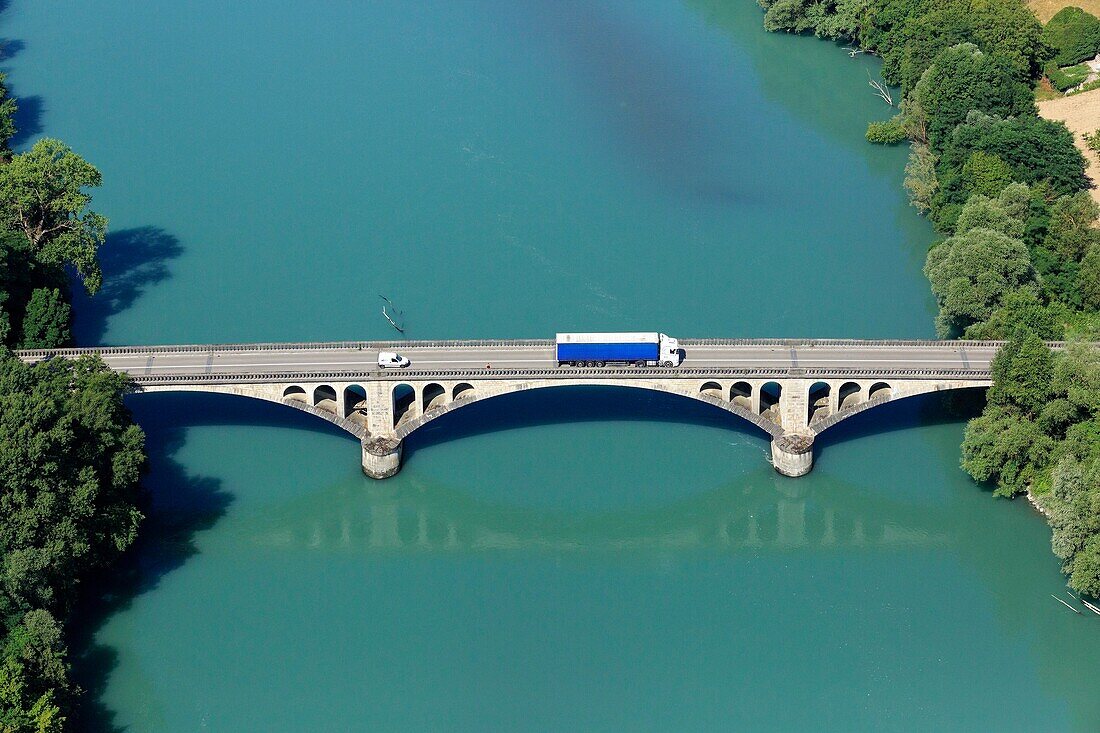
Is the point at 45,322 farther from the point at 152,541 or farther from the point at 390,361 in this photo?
the point at 390,361

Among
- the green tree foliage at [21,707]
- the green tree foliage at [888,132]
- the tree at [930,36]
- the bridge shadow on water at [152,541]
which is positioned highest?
the tree at [930,36]

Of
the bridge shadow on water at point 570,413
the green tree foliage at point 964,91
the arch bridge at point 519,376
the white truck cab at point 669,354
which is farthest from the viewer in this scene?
the green tree foliage at point 964,91

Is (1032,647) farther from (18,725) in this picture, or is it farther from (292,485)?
(18,725)

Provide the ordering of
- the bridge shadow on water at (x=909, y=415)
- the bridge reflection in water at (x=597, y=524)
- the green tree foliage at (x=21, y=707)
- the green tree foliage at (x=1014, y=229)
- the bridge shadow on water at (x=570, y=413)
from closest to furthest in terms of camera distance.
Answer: the green tree foliage at (x=21, y=707) < the green tree foliage at (x=1014, y=229) < the bridge reflection in water at (x=597, y=524) < the bridge shadow on water at (x=909, y=415) < the bridge shadow on water at (x=570, y=413)

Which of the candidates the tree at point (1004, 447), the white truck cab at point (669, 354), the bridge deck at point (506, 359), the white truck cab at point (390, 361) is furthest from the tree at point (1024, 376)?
the white truck cab at point (390, 361)

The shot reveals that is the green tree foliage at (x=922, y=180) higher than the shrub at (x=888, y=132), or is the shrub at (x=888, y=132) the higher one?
the shrub at (x=888, y=132)

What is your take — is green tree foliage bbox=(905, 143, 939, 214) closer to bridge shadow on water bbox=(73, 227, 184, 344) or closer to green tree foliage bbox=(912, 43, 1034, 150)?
green tree foliage bbox=(912, 43, 1034, 150)

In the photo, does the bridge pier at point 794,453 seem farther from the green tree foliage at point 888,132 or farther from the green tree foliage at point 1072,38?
the green tree foliage at point 1072,38

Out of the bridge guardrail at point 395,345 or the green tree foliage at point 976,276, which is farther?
the green tree foliage at point 976,276
